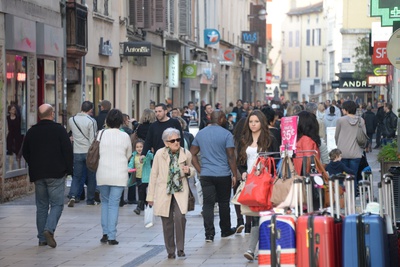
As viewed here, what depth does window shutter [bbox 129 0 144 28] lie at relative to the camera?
3594cm

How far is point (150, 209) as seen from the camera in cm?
1664

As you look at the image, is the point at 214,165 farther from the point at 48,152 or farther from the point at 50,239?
the point at 50,239

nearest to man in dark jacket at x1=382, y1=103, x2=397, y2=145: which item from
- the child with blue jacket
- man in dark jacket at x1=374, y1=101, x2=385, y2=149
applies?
man in dark jacket at x1=374, y1=101, x2=385, y2=149

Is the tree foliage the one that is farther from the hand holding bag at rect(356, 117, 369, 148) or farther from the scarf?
the scarf

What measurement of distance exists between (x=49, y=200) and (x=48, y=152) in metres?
0.65

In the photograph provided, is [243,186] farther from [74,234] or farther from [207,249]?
[74,234]

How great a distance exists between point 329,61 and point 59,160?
3727 inches

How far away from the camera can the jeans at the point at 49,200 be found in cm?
1550

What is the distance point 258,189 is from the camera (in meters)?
13.2

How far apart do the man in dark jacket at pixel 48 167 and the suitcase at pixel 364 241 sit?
6.01 metres

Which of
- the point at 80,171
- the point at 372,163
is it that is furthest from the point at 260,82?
the point at 80,171

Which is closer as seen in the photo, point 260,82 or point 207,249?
point 207,249

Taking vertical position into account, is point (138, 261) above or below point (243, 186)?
below

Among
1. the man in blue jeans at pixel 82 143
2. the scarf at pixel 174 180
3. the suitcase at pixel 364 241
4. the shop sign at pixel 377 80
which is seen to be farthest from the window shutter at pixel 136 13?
the suitcase at pixel 364 241
